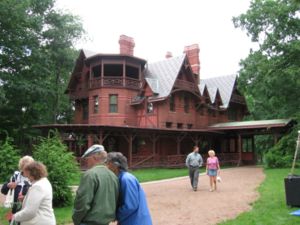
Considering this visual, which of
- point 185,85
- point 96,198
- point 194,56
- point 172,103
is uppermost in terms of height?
point 194,56

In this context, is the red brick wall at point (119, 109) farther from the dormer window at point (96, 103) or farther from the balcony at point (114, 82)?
the dormer window at point (96, 103)

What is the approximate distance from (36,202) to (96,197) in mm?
821

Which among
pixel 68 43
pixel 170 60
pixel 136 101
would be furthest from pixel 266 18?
pixel 68 43

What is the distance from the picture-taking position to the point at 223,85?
4309 centimetres

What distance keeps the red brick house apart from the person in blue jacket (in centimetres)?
2442

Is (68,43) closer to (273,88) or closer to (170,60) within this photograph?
(170,60)

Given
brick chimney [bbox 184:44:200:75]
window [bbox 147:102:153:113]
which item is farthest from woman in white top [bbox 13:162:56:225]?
brick chimney [bbox 184:44:200:75]

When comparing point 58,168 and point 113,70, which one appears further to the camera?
point 113,70

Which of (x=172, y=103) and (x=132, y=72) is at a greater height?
(x=132, y=72)

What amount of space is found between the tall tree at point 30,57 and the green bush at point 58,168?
17.0 m

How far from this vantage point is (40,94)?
103 ft

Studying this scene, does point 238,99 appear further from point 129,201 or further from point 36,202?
point 36,202

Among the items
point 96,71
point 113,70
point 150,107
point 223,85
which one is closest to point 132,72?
point 113,70

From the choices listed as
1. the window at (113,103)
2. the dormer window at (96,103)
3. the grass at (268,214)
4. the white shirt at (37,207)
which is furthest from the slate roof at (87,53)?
the white shirt at (37,207)
